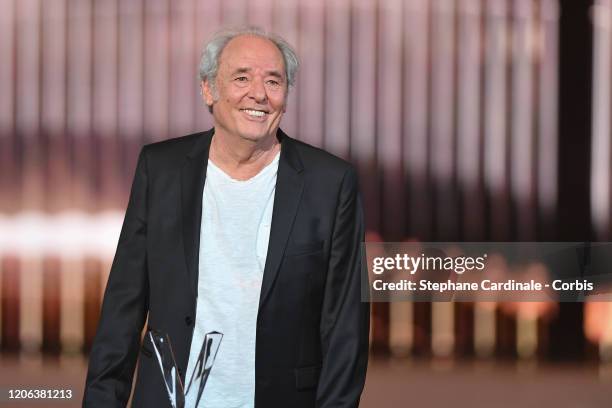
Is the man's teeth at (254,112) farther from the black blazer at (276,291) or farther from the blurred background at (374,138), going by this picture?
the blurred background at (374,138)

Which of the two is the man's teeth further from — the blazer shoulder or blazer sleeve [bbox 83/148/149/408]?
blazer sleeve [bbox 83/148/149/408]

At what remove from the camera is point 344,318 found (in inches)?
60.4

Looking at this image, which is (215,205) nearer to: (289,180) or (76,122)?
(289,180)

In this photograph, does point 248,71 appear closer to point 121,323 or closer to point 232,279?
point 232,279

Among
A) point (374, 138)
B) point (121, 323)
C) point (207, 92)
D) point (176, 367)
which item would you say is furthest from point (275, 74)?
point (374, 138)

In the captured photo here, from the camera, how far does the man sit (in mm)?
1513

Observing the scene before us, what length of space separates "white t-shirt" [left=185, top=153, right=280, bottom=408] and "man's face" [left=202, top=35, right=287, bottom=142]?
9 centimetres

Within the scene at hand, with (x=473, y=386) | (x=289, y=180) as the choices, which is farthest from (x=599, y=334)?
(x=289, y=180)

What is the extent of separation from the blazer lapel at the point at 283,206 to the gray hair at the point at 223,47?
4.5 inches

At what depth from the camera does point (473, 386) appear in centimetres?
354

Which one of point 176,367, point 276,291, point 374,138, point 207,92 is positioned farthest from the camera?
point 374,138

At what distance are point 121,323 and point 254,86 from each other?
16.0 inches

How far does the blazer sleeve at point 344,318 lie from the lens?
1521mm

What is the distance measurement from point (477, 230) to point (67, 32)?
156 cm
